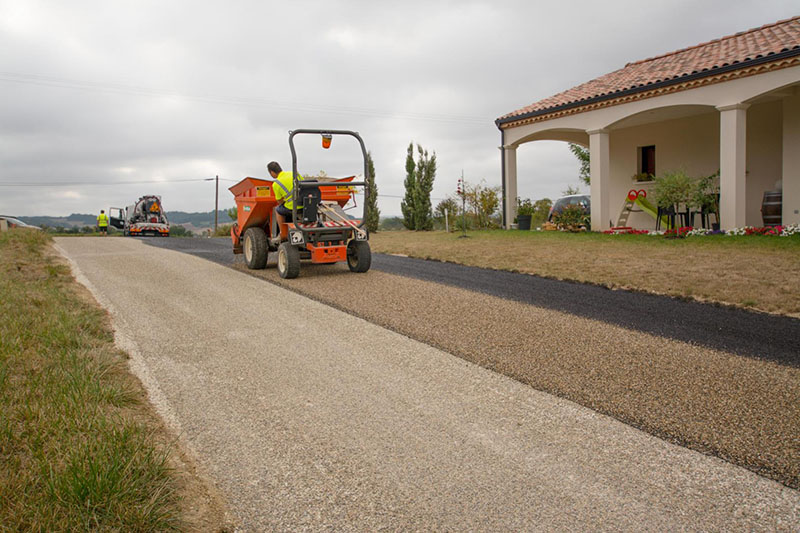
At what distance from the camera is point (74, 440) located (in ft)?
8.75

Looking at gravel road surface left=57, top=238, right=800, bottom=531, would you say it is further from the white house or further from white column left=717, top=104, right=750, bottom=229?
the white house

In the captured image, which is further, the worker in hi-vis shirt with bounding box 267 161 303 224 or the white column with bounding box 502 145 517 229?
the white column with bounding box 502 145 517 229

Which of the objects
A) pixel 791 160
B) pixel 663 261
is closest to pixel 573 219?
pixel 791 160

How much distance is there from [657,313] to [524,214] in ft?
42.3

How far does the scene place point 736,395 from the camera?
11.9ft

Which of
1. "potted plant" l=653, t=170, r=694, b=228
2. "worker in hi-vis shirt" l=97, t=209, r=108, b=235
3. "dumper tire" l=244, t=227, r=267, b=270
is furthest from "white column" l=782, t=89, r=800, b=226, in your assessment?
"worker in hi-vis shirt" l=97, t=209, r=108, b=235

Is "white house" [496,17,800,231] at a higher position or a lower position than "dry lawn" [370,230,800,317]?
higher

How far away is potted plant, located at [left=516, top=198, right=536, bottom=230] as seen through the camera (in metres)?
18.5

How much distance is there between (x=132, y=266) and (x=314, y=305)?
5287mm

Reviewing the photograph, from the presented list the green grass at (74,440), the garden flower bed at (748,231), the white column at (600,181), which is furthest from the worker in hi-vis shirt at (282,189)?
the white column at (600,181)

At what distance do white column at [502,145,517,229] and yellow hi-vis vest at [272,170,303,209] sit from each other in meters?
11.5

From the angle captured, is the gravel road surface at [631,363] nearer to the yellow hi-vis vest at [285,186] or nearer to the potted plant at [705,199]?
the yellow hi-vis vest at [285,186]

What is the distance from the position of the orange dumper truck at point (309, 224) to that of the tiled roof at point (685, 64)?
31.7 feet

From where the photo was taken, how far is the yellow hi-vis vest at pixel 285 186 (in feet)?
29.4
